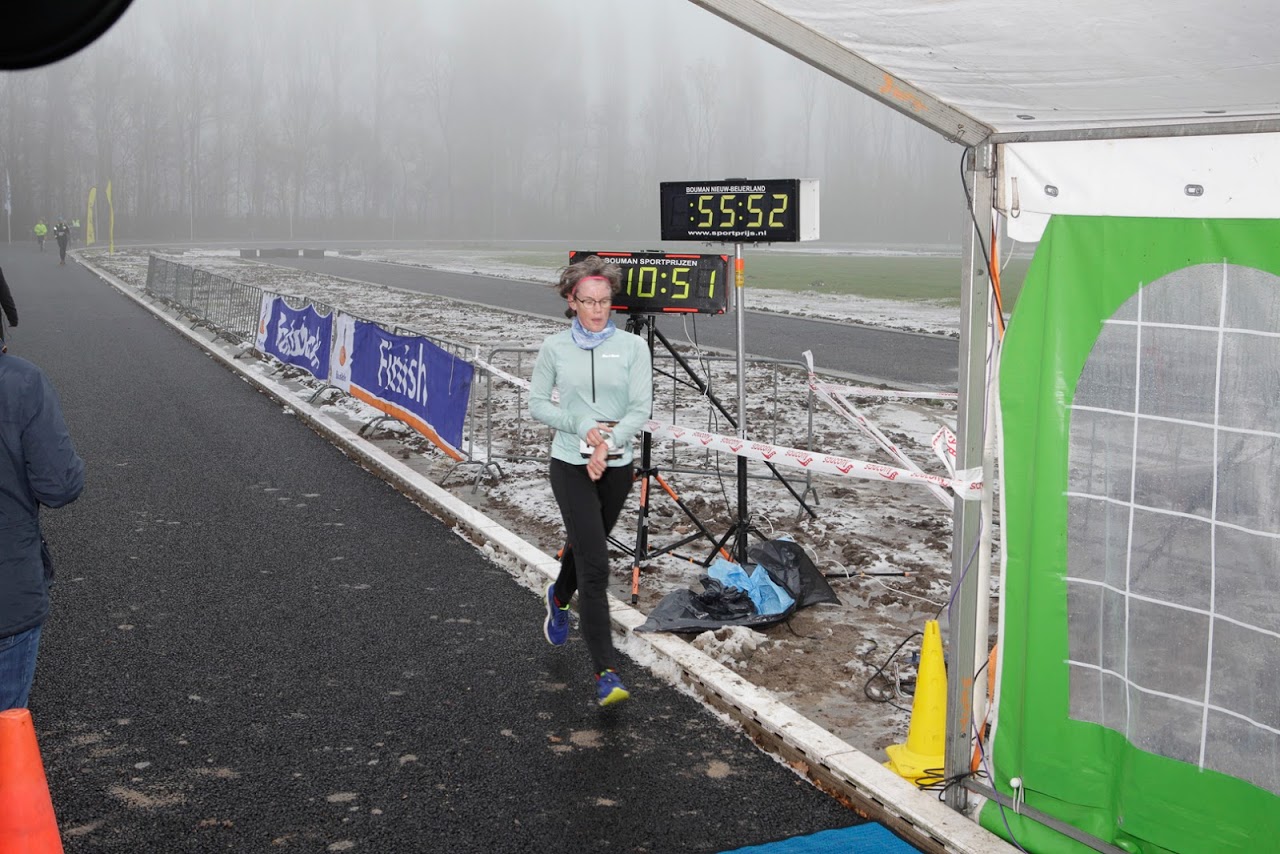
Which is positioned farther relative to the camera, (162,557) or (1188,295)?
(162,557)

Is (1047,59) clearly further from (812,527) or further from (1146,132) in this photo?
(812,527)

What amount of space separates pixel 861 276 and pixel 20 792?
48430mm

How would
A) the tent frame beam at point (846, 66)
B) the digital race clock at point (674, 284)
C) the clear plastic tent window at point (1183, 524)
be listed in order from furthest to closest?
the digital race clock at point (674, 284), the tent frame beam at point (846, 66), the clear plastic tent window at point (1183, 524)

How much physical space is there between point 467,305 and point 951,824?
1117 inches

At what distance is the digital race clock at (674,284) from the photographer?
303 inches

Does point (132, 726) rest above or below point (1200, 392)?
below

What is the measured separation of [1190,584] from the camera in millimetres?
3926

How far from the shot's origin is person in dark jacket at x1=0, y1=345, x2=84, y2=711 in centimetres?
382

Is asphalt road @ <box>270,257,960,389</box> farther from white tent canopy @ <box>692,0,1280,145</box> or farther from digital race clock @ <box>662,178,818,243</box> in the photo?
white tent canopy @ <box>692,0,1280,145</box>

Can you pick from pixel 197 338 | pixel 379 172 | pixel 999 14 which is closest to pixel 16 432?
pixel 999 14

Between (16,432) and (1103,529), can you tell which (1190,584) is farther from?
(16,432)

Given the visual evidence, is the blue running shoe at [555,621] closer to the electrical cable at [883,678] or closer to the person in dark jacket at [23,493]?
the electrical cable at [883,678]

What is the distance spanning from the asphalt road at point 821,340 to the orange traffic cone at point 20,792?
12626 mm

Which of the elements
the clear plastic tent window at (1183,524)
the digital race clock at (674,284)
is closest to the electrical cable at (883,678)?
the clear plastic tent window at (1183,524)
